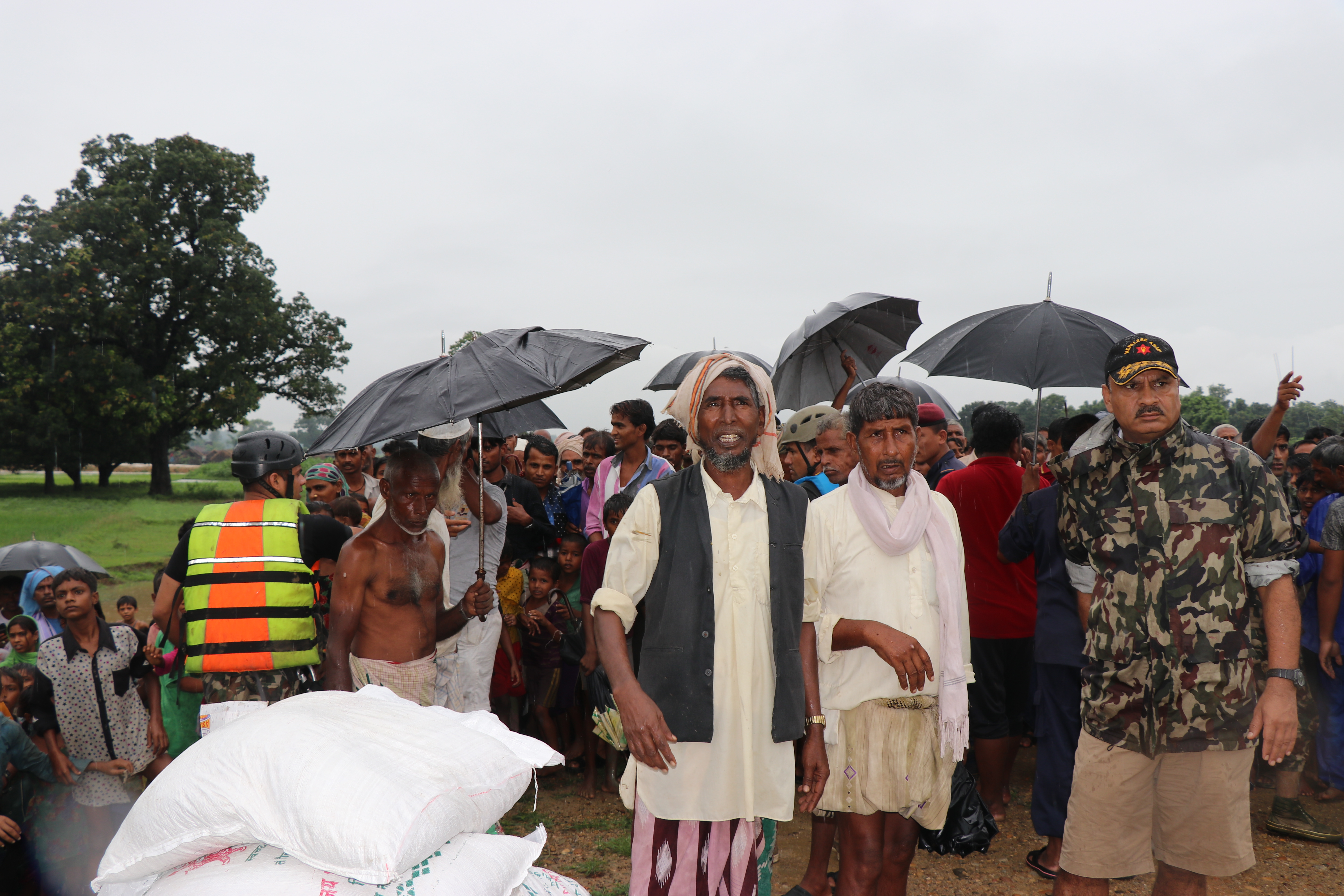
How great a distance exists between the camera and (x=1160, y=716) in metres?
2.76

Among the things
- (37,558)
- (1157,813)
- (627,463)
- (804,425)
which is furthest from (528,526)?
(1157,813)

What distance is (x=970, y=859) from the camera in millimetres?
4285

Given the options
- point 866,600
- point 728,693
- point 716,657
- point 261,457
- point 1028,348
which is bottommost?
point 728,693

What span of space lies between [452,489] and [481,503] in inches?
23.8

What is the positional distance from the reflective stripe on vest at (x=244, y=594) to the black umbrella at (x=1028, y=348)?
140 inches

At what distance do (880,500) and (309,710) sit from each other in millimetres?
1943

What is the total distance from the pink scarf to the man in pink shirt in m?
2.69

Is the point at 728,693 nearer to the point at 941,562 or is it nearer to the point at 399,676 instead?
the point at 941,562

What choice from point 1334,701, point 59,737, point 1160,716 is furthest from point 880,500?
point 59,737

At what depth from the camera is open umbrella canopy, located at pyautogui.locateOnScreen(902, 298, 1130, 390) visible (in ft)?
15.3

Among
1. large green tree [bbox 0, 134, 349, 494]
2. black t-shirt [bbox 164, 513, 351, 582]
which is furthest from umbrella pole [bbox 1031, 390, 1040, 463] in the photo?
large green tree [bbox 0, 134, 349, 494]

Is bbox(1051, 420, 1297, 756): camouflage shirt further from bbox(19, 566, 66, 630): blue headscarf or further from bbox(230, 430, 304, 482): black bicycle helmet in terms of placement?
bbox(19, 566, 66, 630): blue headscarf

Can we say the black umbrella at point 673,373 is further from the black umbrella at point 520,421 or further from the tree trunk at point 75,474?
the tree trunk at point 75,474

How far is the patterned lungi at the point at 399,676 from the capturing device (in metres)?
3.69
